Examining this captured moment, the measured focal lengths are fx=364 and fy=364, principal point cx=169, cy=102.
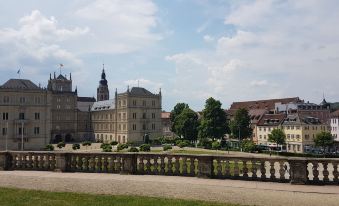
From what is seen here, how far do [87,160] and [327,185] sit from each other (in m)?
11.6

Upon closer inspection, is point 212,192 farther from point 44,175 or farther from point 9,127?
point 9,127

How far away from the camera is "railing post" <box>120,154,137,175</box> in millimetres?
18250

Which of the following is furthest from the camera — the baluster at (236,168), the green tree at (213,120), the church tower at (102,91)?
the church tower at (102,91)

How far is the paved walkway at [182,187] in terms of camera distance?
13.6 m

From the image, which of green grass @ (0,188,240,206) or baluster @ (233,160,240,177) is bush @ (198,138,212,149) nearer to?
baluster @ (233,160,240,177)

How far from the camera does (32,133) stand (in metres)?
79.2

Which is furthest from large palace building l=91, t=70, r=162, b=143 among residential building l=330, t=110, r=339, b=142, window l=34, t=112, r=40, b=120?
residential building l=330, t=110, r=339, b=142

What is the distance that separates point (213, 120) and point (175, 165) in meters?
63.7

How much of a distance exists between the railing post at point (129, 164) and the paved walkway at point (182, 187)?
60 cm

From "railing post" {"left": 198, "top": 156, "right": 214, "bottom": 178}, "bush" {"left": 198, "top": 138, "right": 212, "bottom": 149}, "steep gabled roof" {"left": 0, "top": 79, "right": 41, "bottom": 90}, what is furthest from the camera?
"steep gabled roof" {"left": 0, "top": 79, "right": 41, "bottom": 90}

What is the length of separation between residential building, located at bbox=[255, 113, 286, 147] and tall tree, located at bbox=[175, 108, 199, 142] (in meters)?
19.3

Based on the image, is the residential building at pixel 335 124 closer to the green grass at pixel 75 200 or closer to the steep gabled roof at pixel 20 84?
the steep gabled roof at pixel 20 84

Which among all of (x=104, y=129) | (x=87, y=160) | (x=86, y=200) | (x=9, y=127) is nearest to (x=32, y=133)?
(x=9, y=127)

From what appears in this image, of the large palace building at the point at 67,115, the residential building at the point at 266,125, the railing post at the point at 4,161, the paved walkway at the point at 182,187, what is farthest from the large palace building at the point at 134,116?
the paved walkway at the point at 182,187
